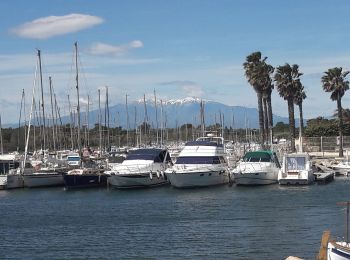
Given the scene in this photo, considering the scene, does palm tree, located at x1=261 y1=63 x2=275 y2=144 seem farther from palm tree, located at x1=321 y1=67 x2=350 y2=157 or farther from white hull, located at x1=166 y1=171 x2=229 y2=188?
white hull, located at x1=166 y1=171 x2=229 y2=188

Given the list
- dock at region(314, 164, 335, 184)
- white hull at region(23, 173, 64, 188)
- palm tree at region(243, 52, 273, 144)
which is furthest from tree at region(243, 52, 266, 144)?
white hull at region(23, 173, 64, 188)

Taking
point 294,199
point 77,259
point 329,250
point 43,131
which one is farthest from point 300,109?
point 329,250

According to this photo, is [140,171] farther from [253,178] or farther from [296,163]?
[296,163]

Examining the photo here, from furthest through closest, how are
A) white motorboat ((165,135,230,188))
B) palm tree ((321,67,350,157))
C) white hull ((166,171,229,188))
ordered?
palm tree ((321,67,350,157))
white motorboat ((165,135,230,188))
white hull ((166,171,229,188))

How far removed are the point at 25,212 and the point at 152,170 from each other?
1968 cm

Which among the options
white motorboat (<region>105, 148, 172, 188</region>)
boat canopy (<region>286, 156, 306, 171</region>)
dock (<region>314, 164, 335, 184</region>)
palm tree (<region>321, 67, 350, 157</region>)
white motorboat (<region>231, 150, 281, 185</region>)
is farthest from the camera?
palm tree (<region>321, 67, 350, 157</region>)

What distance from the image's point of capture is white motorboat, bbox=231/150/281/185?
7044 cm

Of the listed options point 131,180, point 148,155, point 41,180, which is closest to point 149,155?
point 148,155

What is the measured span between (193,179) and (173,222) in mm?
22707

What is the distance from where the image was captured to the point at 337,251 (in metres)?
26.2

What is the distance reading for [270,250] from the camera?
1415 inches

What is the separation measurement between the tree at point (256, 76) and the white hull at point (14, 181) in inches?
1358

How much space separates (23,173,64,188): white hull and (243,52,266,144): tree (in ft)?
103

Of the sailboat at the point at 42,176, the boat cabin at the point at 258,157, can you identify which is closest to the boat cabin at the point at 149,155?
the sailboat at the point at 42,176
